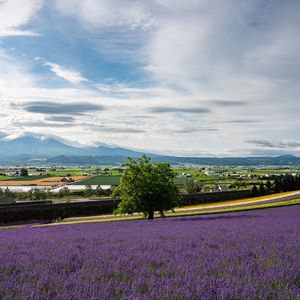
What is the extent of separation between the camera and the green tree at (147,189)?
1205 inches

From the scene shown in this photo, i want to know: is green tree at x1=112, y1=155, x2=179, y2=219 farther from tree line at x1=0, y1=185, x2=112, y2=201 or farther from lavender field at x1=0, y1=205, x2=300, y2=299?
tree line at x1=0, y1=185, x2=112, y2=201

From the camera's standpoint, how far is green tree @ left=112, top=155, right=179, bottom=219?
3061cm

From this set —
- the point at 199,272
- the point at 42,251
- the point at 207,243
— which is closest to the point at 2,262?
the point at 42,251

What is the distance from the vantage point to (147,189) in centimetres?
3059

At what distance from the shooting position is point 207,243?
26.2ft

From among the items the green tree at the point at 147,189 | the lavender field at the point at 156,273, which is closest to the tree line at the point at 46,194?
the green tree at the point at 147,189

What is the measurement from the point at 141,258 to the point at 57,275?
1.57 metres

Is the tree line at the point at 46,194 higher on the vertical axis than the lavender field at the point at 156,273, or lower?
A: lower

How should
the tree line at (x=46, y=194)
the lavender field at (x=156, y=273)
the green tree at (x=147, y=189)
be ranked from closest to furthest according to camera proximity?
the lavender field at (x=156, y=273) < the green tree at (x=147, y=189) < the tree line at (x=46, y=194)

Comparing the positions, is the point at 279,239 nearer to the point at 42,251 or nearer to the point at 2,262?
the point at 42,251

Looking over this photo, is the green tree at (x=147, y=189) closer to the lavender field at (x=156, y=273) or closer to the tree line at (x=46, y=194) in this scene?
the lavender field at (x=156, y=273)

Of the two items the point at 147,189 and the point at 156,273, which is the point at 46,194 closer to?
the point at 147,189

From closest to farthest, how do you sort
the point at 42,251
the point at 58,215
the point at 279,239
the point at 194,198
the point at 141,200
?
1. the point at 42,251
2. the point at 279,239
3. the point at 141,200
4. the point at 58,215
5. the point at 194,198

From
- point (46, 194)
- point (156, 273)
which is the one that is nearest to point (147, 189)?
point (156, 273)
